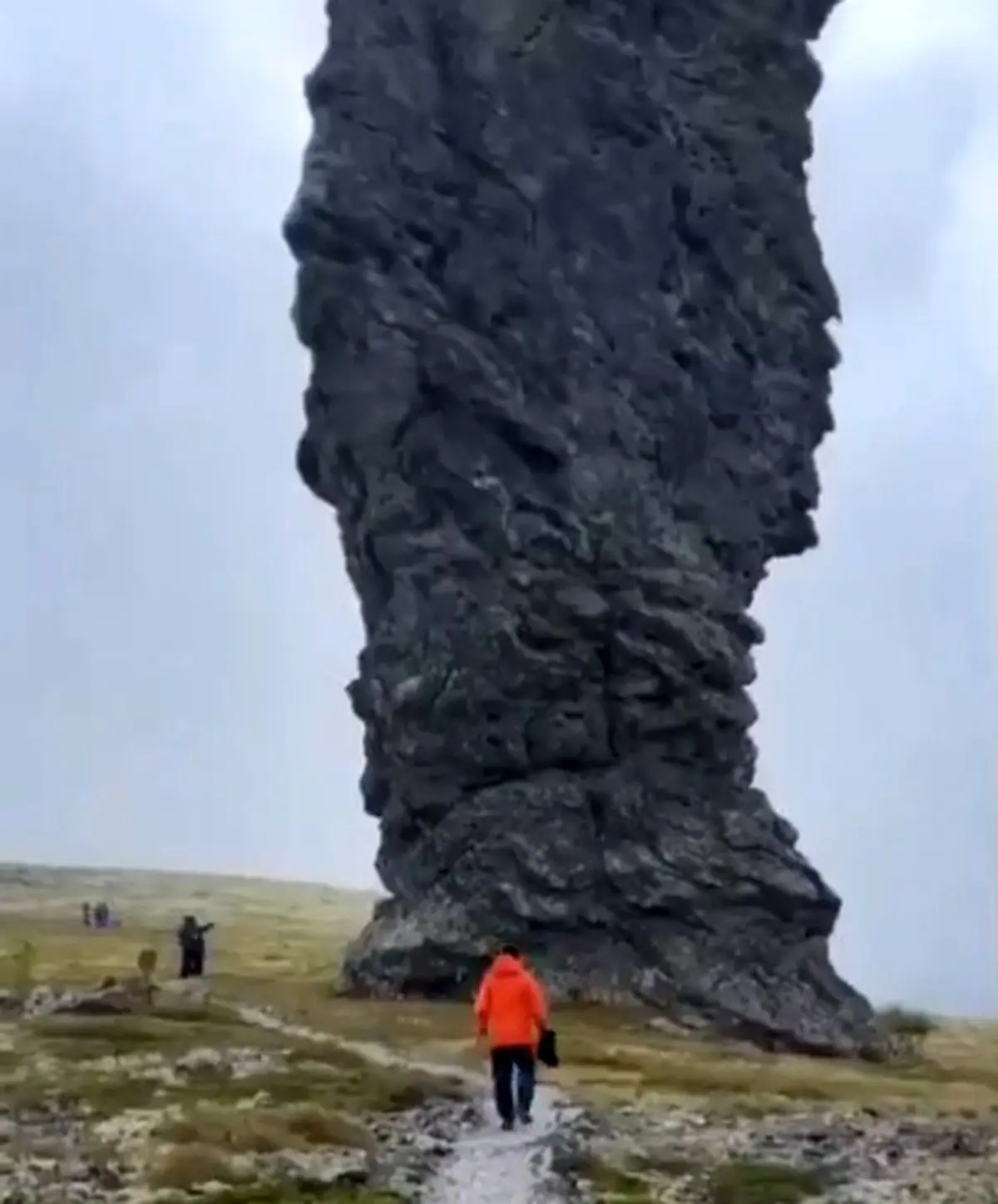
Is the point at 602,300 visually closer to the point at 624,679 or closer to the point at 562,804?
the point at 624,679

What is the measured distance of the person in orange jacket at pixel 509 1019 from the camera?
114ft

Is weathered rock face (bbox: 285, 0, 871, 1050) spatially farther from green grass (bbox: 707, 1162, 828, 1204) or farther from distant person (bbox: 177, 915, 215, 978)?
green grass (bbox: 707, 1162, 828, 1204)

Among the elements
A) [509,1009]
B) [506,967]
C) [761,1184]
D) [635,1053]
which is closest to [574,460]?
[635,1053]

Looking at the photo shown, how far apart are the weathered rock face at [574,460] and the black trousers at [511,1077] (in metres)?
23.3

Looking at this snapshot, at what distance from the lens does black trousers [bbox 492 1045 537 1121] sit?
35.0 m

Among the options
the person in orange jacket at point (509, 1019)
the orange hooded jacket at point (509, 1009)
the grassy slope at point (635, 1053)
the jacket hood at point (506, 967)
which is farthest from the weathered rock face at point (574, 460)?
the orange hooded jacket at point (509, 1009)

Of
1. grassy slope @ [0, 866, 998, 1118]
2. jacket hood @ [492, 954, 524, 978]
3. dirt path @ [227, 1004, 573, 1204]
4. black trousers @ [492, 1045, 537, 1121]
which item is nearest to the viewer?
dirt path @ [227, 1004, 573, 1204]

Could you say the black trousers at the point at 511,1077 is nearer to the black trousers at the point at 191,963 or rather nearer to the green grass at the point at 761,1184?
the green grass at the point at 761,1184

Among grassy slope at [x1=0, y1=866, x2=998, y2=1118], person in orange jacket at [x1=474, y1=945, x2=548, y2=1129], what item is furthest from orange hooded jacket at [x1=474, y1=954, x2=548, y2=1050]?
grassy slope at [x1=0, y1=866, x2=998, y2=1118]

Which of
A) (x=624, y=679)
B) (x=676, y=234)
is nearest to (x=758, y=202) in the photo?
(x=676, y=234)

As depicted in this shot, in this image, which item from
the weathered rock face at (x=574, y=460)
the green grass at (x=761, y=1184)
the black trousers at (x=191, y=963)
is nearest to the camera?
the green grass at (x=761, y=1184)

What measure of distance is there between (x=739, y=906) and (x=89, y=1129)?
96.0 feet

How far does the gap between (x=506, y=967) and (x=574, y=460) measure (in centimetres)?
3150

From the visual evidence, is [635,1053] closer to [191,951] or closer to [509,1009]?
[509,1009]
